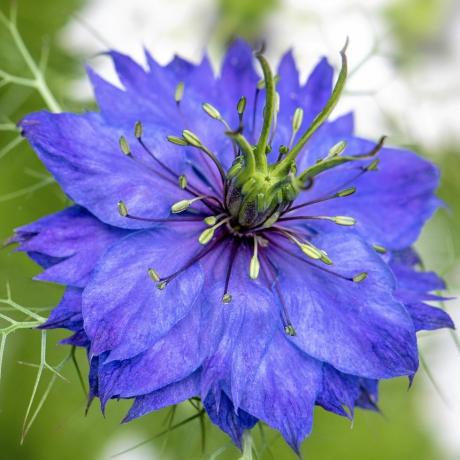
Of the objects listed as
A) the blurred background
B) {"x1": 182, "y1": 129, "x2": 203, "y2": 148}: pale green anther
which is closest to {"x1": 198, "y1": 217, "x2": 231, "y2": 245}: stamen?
{"x1": 182, "y1": 129, "x2": 203, "y2": 148}: pale green anther

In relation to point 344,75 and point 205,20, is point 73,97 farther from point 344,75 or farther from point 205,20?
point 344,75

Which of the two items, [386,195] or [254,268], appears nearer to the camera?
[254,268]

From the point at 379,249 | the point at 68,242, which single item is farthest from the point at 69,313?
the point at 379,249

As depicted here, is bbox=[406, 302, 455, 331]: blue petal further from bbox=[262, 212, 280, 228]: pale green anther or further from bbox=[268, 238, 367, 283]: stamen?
bbox=[262, 212, 280, 228]: pale green anther

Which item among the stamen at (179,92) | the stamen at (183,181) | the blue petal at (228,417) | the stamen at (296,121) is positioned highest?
A: the stamen at (179,92)

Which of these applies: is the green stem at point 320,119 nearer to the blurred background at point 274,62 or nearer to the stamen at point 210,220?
the stamen at point 210,220

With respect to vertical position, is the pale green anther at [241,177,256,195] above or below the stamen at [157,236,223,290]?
above

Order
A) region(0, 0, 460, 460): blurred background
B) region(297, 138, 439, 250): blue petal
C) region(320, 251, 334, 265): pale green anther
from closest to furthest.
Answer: region(320, 251, 334, 265): pale green anther
region(297, 138, 439, 250): blue petal
region(0, 0, 460, 460): blurred background

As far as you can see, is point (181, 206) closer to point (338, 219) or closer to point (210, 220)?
point (210, 220)

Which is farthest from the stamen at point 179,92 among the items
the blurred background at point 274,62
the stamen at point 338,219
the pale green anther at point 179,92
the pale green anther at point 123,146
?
the blurred background at point 274,62
